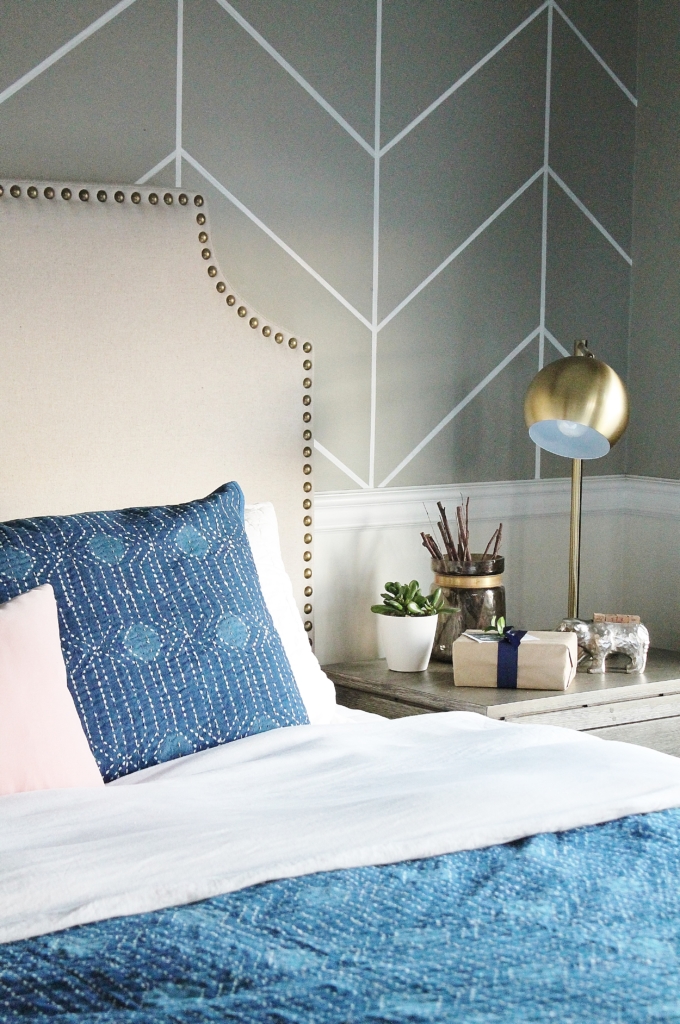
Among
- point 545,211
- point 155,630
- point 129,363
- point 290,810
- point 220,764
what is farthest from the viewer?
point 545,211

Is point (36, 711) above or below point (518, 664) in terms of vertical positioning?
above

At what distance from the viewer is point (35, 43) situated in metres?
2.37

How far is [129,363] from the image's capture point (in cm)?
246

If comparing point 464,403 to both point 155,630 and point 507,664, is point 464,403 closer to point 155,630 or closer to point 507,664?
point 507,664

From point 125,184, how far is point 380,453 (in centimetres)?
89

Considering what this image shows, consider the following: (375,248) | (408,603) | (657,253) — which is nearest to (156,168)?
(375,248)

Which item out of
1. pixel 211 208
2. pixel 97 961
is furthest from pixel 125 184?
pixel 97 961

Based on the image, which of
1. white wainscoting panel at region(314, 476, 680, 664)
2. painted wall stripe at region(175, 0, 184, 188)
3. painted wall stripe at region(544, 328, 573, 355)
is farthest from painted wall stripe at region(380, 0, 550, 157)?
white wainscoting panel at region(314, 476, 680, 664)

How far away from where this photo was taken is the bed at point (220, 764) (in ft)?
3.71

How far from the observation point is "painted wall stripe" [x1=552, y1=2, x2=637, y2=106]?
10.2 feet

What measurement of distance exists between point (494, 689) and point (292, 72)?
1449mm

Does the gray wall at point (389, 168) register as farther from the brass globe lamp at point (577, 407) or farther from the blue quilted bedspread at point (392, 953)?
the blue quilted bedspread at point (392, 953)

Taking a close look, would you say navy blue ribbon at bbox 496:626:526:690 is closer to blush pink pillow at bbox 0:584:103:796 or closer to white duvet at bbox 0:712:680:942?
white duvet at bbox 0:712:680:942

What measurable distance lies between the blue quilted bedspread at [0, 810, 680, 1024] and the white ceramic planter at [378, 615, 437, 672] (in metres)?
1.25
